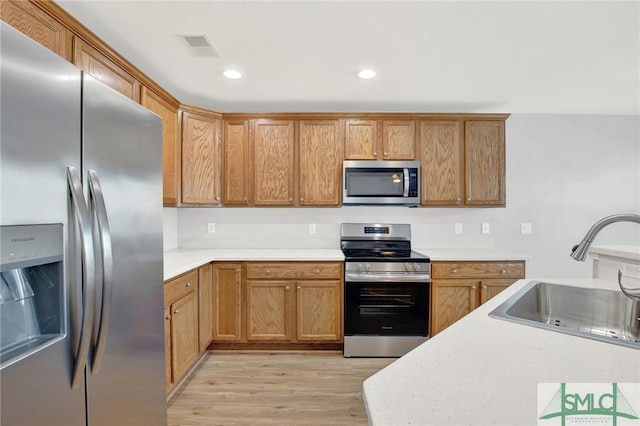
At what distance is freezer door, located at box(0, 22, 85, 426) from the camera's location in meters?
0.77

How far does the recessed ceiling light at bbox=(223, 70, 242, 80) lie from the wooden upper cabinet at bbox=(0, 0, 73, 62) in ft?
3.05

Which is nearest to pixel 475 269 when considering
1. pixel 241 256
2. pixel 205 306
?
pixel 241 256

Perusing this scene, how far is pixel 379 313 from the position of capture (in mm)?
2721

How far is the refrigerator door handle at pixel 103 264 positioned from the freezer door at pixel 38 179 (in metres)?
0.08

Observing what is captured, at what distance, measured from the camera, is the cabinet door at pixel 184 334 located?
2.07 metres

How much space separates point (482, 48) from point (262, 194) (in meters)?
2.10

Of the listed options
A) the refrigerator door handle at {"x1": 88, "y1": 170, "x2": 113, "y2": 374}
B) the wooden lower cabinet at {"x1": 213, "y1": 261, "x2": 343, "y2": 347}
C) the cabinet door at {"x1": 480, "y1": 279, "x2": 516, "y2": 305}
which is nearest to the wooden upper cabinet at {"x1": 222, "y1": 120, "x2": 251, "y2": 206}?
the wooden lower cabinet at {"x1": 213, "y1": 261, "x2": 343, "y2": 347}

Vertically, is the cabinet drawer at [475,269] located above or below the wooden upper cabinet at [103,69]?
below

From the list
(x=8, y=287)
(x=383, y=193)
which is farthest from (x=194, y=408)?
(x=383, y=193)

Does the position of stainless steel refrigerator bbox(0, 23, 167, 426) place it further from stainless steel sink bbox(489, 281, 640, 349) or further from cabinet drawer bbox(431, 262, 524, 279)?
cabinet drawer bbox(431, 262, 524, 279)

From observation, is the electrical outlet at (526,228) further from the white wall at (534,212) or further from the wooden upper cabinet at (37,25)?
the wooden upper cabinet at (37,25)

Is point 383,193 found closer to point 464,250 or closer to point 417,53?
point 464,250

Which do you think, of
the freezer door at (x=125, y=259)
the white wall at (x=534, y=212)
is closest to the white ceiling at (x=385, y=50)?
the white wall at (x=534, y=212)

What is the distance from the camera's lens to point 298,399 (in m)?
2.13
